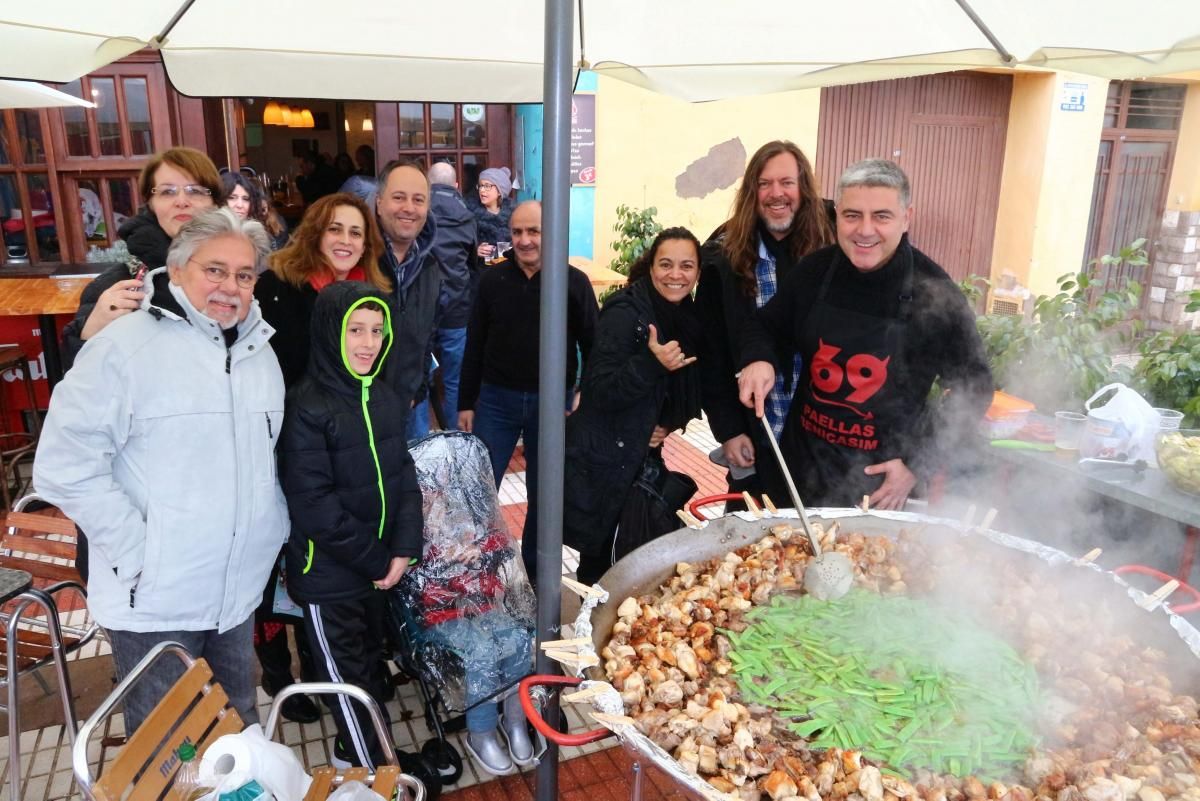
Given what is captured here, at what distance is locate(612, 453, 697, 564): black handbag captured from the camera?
3.51 m

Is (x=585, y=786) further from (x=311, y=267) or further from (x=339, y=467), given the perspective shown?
(x=311, y=267)

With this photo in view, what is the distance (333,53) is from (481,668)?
244 cm

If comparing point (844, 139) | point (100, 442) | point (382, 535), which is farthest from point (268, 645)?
point (844, 139)

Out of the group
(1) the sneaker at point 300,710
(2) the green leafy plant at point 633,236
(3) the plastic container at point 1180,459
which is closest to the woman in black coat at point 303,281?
(1) the sneaker at point 300,710

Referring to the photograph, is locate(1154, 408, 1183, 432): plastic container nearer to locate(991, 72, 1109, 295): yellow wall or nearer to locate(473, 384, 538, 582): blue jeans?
locate(473, 384, 538, 582): blue jeans

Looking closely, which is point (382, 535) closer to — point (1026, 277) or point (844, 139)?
point (844, 139)

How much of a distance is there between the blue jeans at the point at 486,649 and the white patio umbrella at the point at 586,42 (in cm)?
214

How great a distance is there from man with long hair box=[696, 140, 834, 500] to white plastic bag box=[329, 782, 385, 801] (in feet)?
6.86

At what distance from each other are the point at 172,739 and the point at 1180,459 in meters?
3.49

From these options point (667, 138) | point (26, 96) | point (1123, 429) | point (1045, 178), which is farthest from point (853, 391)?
point (1045, 178)

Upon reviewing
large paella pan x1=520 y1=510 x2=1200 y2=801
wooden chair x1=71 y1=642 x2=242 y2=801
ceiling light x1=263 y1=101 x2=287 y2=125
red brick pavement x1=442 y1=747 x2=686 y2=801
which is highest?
ceiling light x1=263 y1=101 x2=287 y2=125

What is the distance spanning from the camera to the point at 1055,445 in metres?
3.59

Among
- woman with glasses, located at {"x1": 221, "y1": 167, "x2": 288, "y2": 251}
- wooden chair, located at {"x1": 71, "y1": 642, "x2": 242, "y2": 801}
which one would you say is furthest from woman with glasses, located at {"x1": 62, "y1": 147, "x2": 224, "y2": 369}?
woman with glasses, located at {"x1": 221, "y1": 167, "x2": 288, "y2": 251}

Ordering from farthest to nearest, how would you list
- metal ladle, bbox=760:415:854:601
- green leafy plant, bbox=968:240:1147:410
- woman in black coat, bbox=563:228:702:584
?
1. green leafy plant, bbox=968:240:1147:410
2. woman in black coat, bbox=563:228:702:584
3. metal ladle, bbox=760:415:854:601
